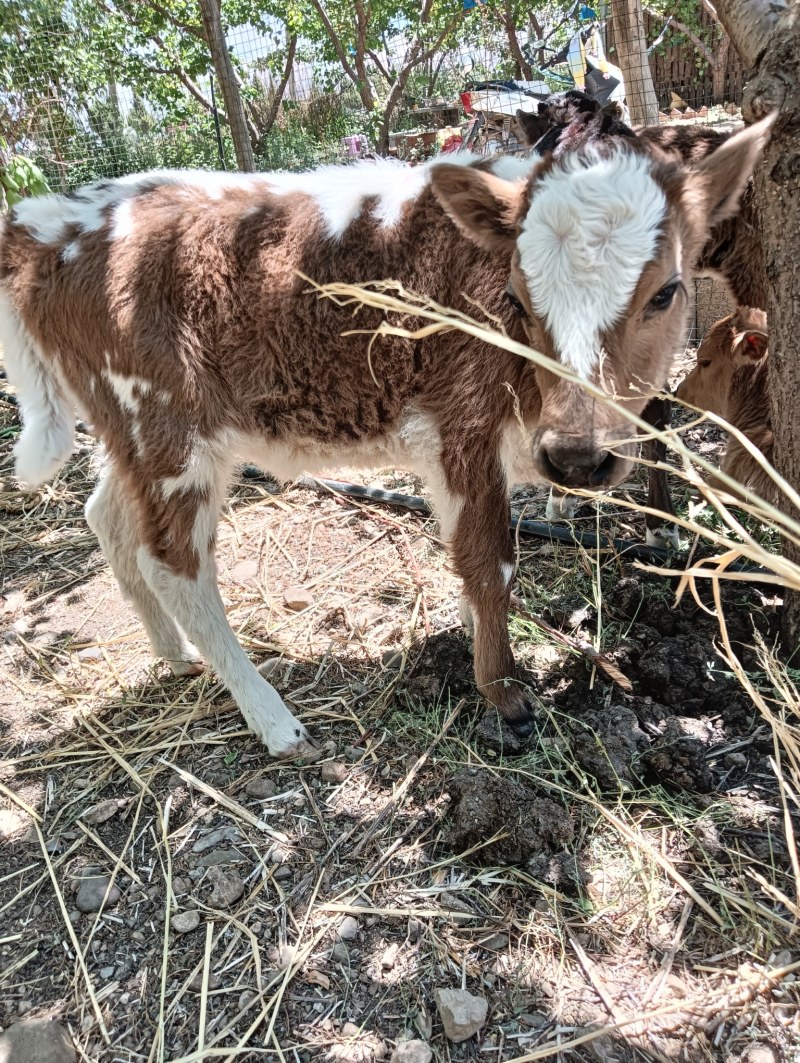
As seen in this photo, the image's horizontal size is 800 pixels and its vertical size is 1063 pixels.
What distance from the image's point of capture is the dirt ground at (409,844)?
192 centimetres

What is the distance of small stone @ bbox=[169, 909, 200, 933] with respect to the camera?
2223 mm

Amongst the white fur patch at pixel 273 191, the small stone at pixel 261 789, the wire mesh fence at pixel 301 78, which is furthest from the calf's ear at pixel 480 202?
the wire mesh fence at pixel 301 78

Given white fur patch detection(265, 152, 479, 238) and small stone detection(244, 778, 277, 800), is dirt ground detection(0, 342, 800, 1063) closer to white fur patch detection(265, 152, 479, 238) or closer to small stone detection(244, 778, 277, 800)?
small stone detection(244, 778, 277, 800)

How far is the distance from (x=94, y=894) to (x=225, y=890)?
1.54 feet

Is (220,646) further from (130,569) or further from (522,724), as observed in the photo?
(522,724)

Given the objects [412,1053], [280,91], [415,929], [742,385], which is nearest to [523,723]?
[415,929]

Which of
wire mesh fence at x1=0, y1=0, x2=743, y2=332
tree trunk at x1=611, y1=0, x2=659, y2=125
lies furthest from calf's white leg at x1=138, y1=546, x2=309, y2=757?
wire mesh fence at x1=0, y1=0, x2=743, y2=332

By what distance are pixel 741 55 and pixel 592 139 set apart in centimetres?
73

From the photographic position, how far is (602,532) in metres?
3.99

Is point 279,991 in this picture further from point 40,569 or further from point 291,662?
point 40,569

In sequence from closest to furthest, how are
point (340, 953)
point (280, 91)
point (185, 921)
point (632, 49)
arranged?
point (340, 953), point (185, 921), point (632, 49), point (280, 91)

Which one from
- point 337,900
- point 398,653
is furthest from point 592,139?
point 337,900

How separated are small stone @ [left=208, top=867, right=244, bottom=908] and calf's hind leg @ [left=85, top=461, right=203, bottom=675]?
1228 mm

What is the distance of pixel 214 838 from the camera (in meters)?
2.53
